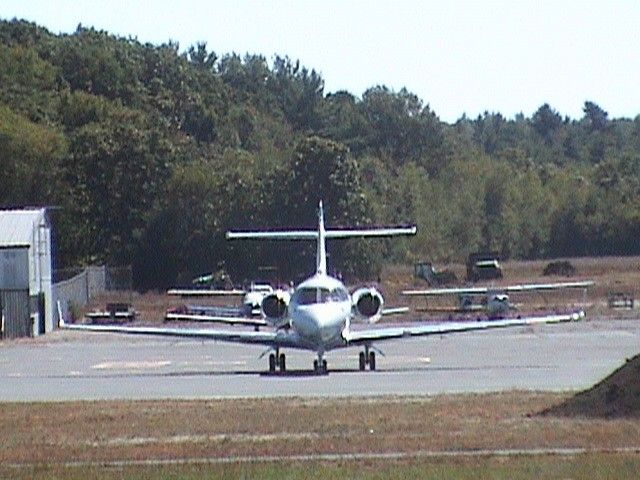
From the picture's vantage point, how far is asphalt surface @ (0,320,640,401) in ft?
120

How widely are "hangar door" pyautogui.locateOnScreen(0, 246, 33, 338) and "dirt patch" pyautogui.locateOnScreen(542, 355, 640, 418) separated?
4424cm

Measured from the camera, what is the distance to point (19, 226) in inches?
2982

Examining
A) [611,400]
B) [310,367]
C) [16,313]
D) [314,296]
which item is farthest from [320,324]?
[16,313]

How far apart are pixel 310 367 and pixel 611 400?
59.8 feet

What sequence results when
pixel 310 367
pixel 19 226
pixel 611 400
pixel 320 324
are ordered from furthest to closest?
pixel 19 226
pixel 310 367
pixel 320 324
pixel 611 400

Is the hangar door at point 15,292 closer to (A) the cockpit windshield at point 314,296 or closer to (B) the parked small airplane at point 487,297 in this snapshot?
(B) the parked small airplane at point 487,297

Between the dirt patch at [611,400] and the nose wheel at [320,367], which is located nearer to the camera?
the dirt patch at [611,400]

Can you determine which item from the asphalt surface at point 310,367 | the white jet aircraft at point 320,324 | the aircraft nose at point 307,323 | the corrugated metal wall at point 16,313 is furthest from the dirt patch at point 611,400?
the corrugated metal wall at point 16,313

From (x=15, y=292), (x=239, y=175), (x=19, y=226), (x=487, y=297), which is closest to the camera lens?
(x=15, y=292)

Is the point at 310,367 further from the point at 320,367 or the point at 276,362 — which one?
the point at 320,367

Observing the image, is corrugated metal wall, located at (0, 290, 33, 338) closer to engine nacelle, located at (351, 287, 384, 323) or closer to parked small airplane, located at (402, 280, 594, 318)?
parked small airplane, located at (402, 280, 594, 318)

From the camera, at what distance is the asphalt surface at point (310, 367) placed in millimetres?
36656

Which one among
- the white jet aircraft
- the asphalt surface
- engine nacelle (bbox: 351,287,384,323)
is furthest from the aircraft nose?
engine nacelle (bbox: 351,287,384,323)

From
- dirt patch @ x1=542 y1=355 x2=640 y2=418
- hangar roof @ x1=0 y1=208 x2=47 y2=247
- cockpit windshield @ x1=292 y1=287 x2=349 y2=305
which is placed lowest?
dirt patch @ x1=542 y1=355 x2=640 y2=418
